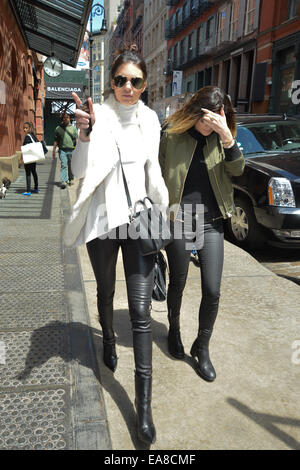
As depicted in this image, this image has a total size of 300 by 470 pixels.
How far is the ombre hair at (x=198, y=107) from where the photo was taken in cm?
249

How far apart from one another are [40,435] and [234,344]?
1615mm

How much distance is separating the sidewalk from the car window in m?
2.58

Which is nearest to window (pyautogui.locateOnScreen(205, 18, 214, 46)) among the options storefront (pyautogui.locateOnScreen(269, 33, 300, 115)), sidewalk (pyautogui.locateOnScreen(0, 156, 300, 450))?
storefront (pyautogui.locateOnScreen(269, 33, 300, 115))

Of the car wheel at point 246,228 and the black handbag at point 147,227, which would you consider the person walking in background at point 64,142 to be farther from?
the black handbag at point 147,227

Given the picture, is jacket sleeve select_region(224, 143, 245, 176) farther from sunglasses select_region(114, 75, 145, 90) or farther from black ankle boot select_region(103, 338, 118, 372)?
black ankle boot select_region(103, 338, 118, 372)

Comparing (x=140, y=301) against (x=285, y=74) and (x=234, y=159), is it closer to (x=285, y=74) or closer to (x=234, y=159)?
(x=234, y=159)

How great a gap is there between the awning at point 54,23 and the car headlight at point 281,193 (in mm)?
7406

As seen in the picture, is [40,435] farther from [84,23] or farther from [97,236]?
[84,23]

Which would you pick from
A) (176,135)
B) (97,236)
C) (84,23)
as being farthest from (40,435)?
(84,23)

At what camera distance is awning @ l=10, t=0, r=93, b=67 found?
1087cm

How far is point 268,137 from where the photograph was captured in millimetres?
6504

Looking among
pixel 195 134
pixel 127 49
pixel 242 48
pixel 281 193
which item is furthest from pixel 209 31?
pixel 127 49

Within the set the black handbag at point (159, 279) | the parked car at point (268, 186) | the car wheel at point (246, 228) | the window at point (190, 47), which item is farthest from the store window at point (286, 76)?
the black handbag at point (159, 279)

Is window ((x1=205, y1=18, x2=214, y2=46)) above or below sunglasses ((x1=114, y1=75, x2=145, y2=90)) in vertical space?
above
